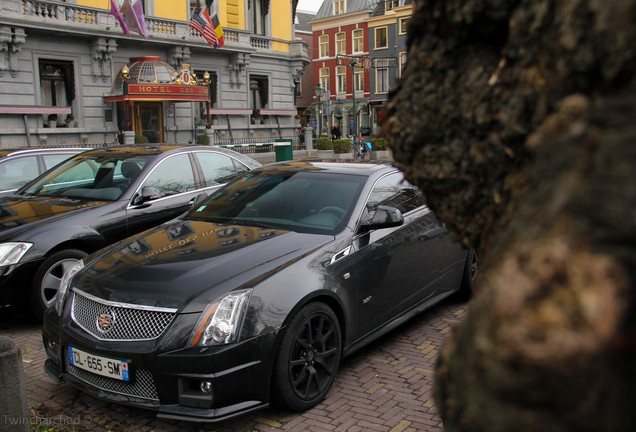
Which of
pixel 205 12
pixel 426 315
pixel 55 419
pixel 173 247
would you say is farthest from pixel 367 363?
pixel 205 12

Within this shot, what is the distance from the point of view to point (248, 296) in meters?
3.53

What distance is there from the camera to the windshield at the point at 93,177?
6590 mm

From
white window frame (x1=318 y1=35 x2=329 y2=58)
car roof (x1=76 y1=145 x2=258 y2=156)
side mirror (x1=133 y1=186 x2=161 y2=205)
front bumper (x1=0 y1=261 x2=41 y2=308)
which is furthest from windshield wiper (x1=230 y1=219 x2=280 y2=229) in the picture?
white window frame (x1=318 y1=35 x2=329 y2=58)

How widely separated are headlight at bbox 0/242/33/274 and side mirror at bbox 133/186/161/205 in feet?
4.38

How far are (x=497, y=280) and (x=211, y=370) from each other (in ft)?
9.04

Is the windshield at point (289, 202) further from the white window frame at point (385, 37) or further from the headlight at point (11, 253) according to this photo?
the white window frame at point (385, 37)

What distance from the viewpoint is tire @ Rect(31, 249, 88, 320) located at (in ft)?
17.9

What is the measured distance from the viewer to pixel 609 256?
77cm

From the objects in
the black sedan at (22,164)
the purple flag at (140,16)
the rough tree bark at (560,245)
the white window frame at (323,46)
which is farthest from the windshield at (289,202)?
the white window frame at (323,46)

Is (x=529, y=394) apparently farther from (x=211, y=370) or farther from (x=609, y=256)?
(x=211, y=370)

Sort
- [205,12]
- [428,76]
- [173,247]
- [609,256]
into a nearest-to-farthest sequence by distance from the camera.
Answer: [609,256] → [428,76] → [173,247] → [205,12]

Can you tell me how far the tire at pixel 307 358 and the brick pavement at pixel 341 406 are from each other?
0.47 ft

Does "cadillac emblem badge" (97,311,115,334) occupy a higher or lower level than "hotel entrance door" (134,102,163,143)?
lower

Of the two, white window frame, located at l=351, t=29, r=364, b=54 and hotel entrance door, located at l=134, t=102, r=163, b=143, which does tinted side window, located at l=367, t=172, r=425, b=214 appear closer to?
hotel entrance door, located at l=134, t=102, r=163, b=143
